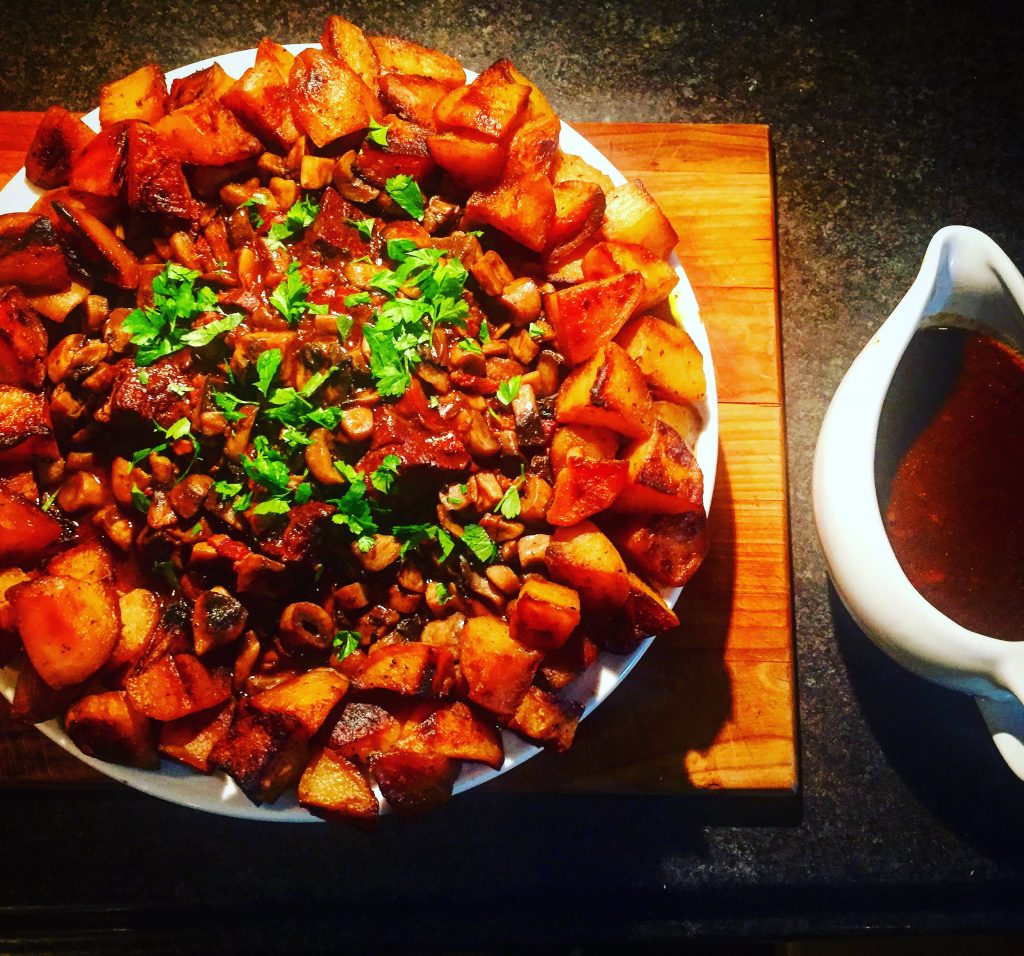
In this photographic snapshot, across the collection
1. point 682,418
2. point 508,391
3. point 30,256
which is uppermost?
point 30,256

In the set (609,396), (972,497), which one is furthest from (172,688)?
(972,497)

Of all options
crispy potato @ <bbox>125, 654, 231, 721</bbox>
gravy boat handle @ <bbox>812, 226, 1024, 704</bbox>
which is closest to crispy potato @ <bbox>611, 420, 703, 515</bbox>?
gravy boat handle @ <bbox>812, 226, 1024, 704</bbox>

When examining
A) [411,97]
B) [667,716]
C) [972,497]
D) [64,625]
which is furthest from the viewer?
[667,716]

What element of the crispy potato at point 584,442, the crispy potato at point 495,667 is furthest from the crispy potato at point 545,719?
the crispy potato at point 584,442

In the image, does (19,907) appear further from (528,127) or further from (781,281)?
(781,281)

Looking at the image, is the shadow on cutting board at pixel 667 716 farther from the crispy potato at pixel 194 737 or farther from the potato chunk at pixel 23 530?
the potato chunk at pixel 23 530

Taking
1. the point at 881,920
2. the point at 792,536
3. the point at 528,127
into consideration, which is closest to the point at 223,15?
the point at 528,127

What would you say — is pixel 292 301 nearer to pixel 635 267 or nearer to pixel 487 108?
pixel 487 108
